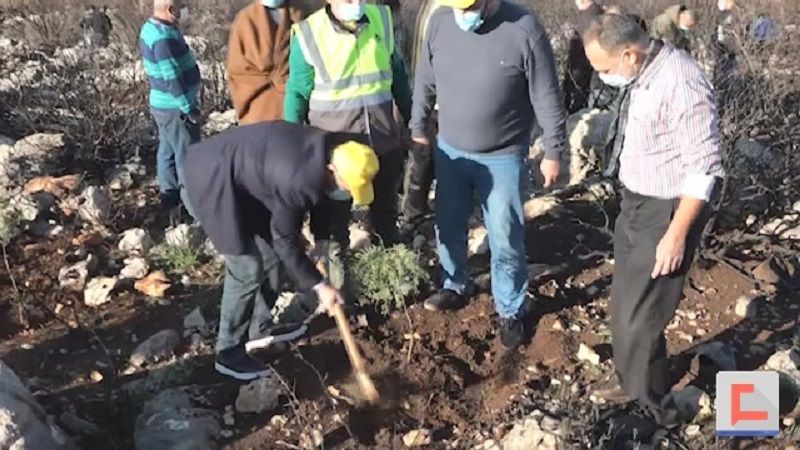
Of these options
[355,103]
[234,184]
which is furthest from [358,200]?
[355,103]

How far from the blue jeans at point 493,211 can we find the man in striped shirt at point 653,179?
21.1 inches

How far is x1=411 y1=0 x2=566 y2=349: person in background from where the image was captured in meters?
3.67

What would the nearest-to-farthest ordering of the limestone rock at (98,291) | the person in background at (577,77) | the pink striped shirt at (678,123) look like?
the pink striped shirt at (678,123)
the limestone rock at (98,291)
the person in background at (577,77)

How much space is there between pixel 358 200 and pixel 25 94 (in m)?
4.92

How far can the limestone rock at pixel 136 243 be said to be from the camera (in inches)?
207

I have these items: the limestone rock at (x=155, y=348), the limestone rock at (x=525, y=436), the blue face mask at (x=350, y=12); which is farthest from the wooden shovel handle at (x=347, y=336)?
the blue face mask at (x=350, y=12)

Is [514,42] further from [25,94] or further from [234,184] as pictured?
[25,94]

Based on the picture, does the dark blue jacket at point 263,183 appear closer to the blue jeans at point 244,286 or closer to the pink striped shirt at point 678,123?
the blue jeans at point 244,286

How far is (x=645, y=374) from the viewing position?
348cm

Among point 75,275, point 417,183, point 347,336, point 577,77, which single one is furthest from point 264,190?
point 577,77

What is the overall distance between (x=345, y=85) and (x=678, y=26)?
12.2 ft

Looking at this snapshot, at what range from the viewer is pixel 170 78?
5.09m

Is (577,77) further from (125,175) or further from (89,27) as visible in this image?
(89,27)

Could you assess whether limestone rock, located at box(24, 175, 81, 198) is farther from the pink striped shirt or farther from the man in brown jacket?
the pink striped shirt
